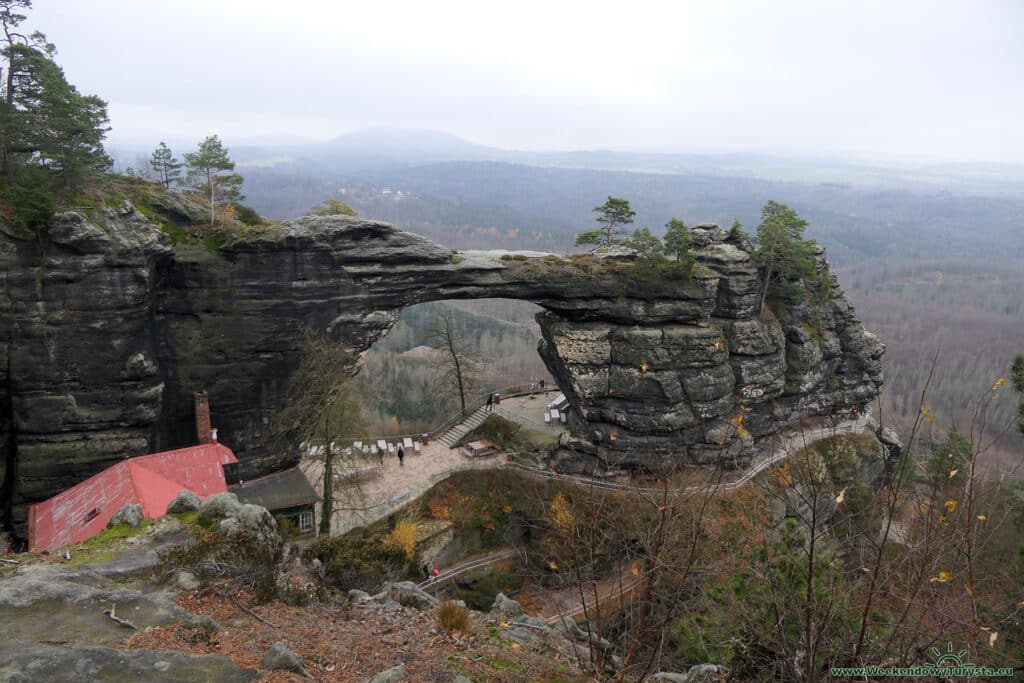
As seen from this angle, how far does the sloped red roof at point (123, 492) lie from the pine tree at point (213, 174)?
13.7 metres

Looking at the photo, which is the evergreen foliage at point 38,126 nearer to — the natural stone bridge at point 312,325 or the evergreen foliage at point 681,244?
the natural stone bridge at point 312,325

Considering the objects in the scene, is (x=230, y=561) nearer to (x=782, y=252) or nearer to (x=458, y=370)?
(x=458, y=370)

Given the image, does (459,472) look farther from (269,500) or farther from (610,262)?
Result: (610,262)

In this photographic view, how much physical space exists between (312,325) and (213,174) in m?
10.2

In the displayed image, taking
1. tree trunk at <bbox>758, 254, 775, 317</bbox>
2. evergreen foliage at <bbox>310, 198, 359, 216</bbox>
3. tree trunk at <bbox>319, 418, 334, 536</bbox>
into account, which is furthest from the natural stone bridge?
tree trunk at <bbox>319, 418, 334, 536</bbox>

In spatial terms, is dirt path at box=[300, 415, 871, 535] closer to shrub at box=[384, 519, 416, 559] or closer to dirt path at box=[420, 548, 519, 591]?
shrub at box=[384, 519, 416, 559]

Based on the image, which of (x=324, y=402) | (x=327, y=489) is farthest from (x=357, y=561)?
(x=324, y=402)

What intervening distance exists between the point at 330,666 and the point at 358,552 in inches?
291

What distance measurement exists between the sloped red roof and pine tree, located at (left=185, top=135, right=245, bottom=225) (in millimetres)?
13710

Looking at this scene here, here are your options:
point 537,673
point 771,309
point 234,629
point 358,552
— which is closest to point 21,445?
point 358,552

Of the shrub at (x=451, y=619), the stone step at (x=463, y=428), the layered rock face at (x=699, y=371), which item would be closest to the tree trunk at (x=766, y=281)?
the layered rock face at (x=699, y=371)

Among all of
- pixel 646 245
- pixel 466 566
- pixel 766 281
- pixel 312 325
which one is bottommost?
pixel 466 566

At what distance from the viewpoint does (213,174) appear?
31.2 meters

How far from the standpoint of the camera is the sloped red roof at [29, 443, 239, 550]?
18.9 metres
